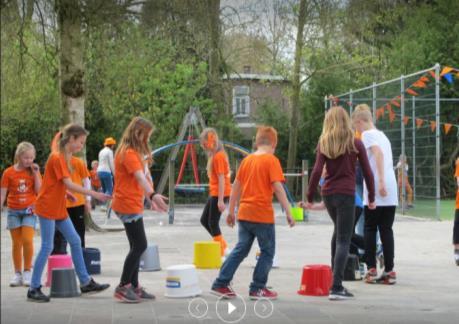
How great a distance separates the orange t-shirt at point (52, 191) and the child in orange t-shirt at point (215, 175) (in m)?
2.87

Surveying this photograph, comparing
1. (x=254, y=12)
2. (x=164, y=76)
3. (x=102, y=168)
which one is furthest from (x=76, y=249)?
(x=164, y=76)

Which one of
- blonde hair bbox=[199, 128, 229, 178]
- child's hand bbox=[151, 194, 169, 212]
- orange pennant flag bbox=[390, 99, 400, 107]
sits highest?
orange pennant flag bbox=[390, 99, 400, 107]

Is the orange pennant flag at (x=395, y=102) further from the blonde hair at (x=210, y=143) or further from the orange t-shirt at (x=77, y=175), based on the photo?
the orange t-shirt at (x=77, y=175)

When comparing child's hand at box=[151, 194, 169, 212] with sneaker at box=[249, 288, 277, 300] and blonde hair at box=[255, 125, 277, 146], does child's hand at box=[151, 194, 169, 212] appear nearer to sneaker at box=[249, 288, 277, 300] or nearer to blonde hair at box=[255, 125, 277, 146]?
blonde hair at box=[255, 125, 277, 146]

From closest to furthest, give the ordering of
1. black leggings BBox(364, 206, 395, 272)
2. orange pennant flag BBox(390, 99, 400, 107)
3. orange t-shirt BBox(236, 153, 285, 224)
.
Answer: orange t-shirt BBox(236, 153, 285, 224) < black leggings BBox(364, 206, 395, 272) < orange pennant flag BBox(390, 99, 400, 107)

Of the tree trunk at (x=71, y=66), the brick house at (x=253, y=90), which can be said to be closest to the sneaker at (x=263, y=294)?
the tree trunk at (x=71, y=66)

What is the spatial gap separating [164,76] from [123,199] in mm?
24541

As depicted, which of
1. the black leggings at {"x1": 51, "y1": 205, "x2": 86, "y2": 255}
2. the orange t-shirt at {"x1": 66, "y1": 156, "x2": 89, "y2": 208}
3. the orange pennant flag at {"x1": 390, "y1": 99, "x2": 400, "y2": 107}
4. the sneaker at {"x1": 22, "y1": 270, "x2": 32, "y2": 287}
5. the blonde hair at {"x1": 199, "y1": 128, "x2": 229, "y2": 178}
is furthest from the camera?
the orange pennant flag at {"x1": 390, "y1": 99, "x2": 400, "y2": 107}

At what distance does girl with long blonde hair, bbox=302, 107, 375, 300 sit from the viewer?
25.9 feet

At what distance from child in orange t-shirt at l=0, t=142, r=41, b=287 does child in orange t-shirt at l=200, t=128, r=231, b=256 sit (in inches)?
94.7

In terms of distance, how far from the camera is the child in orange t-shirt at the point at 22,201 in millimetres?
8688

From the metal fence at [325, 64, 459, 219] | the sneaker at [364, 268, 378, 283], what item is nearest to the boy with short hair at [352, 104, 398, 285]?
the sneaker at [364, 268, 378, 283]

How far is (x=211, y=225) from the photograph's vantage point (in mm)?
10836

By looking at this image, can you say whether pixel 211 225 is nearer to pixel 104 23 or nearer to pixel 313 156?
pixel 104 23
